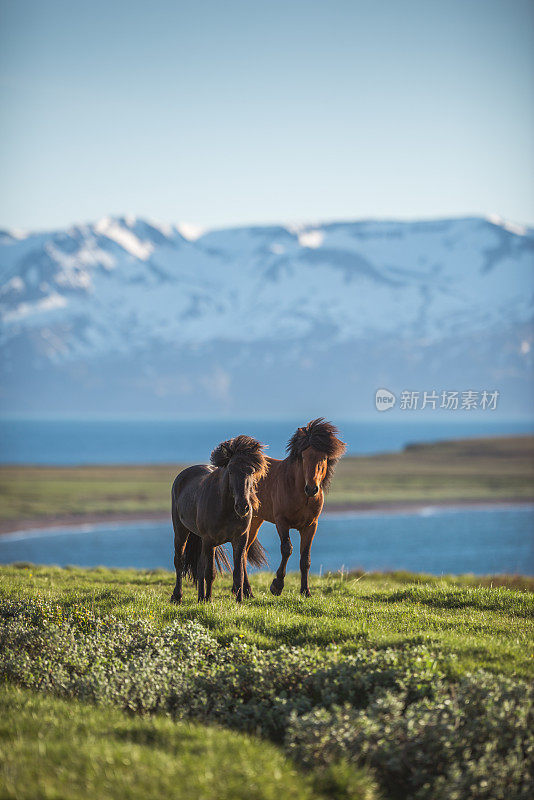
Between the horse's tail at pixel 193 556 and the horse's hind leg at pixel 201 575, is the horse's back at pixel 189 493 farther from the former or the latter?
the horse's tail at pixel 193 556

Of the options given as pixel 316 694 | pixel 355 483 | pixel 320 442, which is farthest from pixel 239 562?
pixel 355 483

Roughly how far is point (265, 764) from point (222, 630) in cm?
406

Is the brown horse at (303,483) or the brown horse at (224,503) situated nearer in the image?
the brown horse at (224,503)

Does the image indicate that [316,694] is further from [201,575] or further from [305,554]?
[305,554]

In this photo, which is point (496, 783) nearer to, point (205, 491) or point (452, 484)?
point (205, 491)

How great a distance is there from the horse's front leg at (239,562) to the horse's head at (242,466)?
52cm

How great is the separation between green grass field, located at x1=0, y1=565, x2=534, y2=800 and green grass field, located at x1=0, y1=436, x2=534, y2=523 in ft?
284

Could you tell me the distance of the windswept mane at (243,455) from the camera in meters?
13.3

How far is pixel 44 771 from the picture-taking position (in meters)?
7.40

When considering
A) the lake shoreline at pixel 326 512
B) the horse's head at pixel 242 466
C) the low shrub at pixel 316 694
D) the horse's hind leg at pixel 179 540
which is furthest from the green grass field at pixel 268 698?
the lake shoreline at pixel 326 512

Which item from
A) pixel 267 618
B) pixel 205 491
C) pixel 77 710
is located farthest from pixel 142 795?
pixel 205 491

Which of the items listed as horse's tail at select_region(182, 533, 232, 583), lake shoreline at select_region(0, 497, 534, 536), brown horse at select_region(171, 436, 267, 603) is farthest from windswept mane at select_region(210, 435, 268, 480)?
lake shoreline at select_region(0, 497, 534, 536)

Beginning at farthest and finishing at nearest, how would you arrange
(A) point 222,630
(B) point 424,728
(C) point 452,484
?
(C) point 452,484 < (A) point 222,630 < (B) point 424,728

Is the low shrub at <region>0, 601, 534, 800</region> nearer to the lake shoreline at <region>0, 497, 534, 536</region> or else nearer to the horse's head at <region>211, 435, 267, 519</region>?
the horse's head at <region>211, 435, 267, 519</region>
